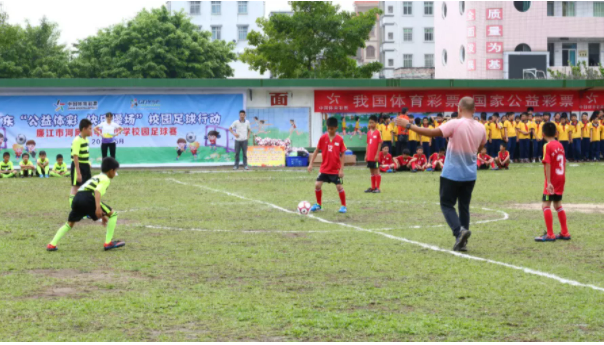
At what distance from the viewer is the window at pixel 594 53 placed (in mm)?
63906

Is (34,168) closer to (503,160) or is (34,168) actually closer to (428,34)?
(503,160)

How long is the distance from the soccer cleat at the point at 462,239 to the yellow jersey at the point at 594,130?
24.8 m

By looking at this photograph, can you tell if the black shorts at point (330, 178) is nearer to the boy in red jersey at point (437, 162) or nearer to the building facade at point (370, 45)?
the boy in red jersey at point (437, 162)

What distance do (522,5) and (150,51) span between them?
103 ft

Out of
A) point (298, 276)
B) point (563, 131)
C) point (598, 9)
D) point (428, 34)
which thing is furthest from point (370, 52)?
point (298, 276)

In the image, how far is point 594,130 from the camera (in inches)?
1275

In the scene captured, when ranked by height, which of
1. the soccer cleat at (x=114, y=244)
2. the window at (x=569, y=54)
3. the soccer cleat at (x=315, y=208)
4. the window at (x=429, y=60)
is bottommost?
the soccer cleat at (x=114, y=244)

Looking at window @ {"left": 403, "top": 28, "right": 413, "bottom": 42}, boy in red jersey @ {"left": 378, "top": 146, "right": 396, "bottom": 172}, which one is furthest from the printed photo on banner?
window @ {"left": 403, "top": 28, "right": 413, "bottom": 42}

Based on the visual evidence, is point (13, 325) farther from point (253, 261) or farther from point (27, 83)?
point (27, 83)

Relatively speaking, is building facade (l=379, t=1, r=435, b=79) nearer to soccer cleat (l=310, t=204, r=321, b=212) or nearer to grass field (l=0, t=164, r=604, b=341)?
grass field (l=0, t=164, r=604, b=341)

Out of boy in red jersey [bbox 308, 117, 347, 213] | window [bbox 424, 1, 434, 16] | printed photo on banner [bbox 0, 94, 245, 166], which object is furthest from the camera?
window [bbox 424, 1, 434, 16]

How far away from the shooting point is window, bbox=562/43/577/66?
6394cm

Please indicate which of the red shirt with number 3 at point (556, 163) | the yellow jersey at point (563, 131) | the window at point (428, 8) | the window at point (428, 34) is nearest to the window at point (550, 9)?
the yellow jersey at point (563, 131)

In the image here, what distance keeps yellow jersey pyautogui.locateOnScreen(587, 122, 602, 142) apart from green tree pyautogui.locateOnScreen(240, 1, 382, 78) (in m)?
21.9
